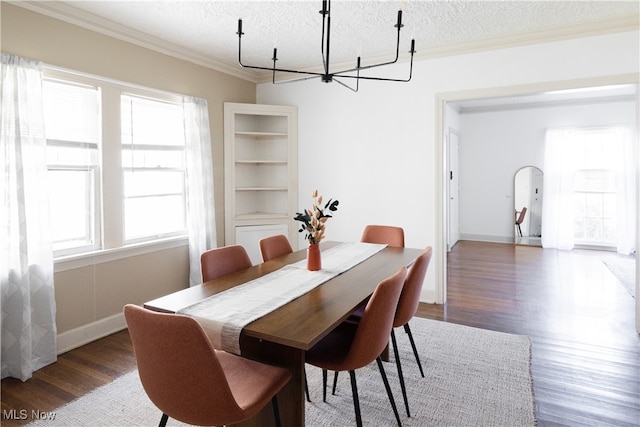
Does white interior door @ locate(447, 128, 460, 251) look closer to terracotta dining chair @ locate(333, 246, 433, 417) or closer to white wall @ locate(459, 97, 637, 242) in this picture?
white wall @ locate(459, 97, 637, 242)

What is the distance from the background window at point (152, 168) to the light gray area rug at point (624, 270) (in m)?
4.98

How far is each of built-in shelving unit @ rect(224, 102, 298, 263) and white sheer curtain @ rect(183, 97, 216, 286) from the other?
1.20ft

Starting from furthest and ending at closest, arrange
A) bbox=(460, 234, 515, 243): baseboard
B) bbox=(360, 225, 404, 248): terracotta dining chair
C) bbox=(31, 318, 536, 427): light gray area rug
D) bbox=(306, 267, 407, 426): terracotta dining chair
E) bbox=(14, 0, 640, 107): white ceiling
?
bbox=(460, 234, 515, 243): baseboard < bbox=(360, 225, 404, 248): terracotta dining chair < bbox=(14, 0, 640, 107): white ceiling < bbox=(31, 318, 536, 427): light gray area rug < bbox=(306, 267, 407, 426): terracotta dining chair

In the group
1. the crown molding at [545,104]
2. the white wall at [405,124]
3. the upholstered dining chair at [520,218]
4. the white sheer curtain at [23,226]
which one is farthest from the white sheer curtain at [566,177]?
the white sheer curtain at [23,226]

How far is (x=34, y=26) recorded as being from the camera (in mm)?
2777

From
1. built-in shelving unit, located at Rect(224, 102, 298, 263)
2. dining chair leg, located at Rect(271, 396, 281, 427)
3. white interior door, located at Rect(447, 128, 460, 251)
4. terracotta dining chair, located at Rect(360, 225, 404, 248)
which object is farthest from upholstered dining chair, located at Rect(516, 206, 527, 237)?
dining chair leg, located at Rect(271, 396, 281, 427)

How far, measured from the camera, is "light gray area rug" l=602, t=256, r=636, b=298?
4723mm

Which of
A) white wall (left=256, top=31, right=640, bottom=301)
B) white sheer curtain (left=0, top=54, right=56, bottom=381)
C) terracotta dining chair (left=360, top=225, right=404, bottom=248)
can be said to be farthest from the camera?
white wall (left=256, top=31, right=640, bottom=301)

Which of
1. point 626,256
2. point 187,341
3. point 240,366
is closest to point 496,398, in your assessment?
point 240,366

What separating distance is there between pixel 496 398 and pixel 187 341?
6.29ft

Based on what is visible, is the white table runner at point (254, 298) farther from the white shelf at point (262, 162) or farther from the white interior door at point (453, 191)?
the white interior door at point (453, 191)

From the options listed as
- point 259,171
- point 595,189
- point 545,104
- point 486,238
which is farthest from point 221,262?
point 595,189

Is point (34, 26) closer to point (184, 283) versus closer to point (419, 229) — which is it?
point (184, 283)

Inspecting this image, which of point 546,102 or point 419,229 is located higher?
point 546,102
